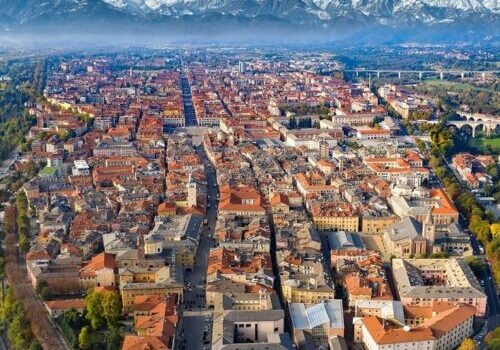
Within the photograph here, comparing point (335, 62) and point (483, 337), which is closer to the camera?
point (483, 337)

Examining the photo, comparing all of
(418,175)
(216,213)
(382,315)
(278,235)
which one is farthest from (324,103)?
(382,315)

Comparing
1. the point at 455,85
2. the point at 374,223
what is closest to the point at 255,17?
the point at 455,85

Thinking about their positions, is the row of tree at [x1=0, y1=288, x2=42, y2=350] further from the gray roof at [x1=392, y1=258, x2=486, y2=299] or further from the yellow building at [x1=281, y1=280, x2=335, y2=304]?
the gray roof at [x1=392, y1=258, x2=486, y2=299]

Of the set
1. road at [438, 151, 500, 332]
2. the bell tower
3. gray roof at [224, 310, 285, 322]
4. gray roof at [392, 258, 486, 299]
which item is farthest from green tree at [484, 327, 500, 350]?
the bell tower

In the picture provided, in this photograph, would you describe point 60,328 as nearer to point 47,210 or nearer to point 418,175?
point 47,210

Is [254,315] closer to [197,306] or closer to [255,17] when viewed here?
[197,306]
